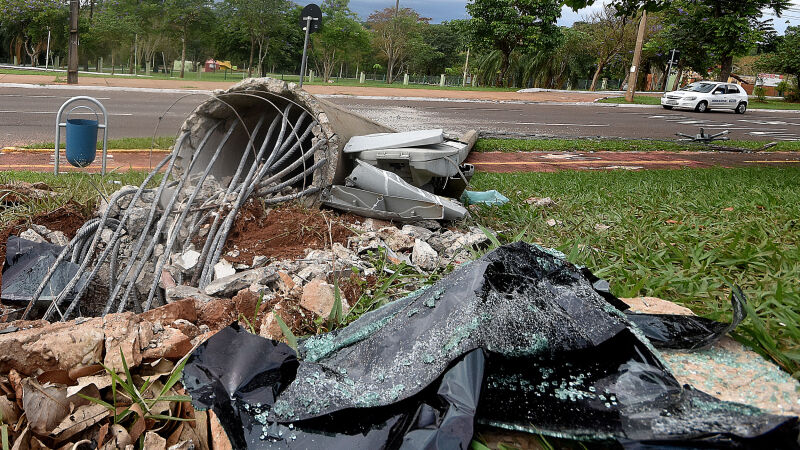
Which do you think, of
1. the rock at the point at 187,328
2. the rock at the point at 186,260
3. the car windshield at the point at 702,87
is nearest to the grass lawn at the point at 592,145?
the rock at the point at 186,260

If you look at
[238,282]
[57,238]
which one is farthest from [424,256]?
[57,238]

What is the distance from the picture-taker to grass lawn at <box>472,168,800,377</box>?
2.52 meters

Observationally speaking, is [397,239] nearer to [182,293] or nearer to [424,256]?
[424,256]

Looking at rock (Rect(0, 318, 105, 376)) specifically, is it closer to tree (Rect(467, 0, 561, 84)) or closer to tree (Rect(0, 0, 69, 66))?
tree (Rect(467, 0, 561, 84))

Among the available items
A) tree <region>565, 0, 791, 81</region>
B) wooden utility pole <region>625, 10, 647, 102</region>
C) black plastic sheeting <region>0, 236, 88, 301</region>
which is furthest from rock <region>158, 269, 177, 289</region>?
tree <region>565, 0, 791, 81</region>

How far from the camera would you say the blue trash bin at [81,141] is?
6.77 m

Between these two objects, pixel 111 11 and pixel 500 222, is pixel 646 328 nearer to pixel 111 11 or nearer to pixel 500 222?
pixel 500 222

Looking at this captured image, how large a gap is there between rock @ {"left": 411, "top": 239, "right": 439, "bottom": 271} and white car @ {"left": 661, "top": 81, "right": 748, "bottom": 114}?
24.4 metres

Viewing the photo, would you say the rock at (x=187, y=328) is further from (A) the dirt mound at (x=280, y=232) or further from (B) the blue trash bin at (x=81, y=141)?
(B) the blue trash bin at (x=81, y=141)

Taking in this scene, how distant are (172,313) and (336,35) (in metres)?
39.2

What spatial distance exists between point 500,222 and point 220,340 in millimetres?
3097

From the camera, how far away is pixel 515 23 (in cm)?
3616

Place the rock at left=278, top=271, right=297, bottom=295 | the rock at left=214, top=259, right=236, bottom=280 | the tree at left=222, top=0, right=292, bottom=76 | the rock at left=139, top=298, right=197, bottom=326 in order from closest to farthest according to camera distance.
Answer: the rock at left=139, top=298, right=197, bottom=326, the rock at left=278, top=271, right=297, bottom=295, the rock at left=214, top=259, right=236, bottom=280, the tree at left=222, top=0, right=292, bottom=76

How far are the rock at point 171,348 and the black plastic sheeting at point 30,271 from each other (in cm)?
129
